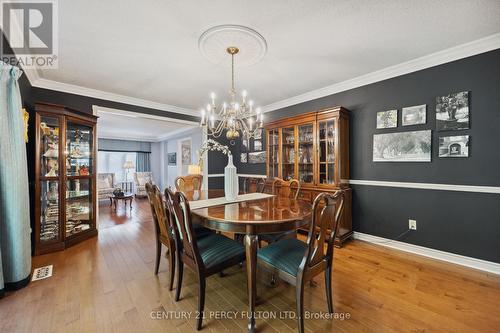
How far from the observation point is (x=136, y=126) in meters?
6.20

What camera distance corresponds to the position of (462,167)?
233 centimetres

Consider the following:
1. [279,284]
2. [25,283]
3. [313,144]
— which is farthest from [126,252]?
[313,144]

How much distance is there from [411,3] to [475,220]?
234cm

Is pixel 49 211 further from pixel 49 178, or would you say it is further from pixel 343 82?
pixel 343 82

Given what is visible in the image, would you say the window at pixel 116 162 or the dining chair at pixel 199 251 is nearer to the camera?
the dining chair at pixel 199 251

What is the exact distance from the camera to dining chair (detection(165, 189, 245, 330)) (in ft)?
4.82

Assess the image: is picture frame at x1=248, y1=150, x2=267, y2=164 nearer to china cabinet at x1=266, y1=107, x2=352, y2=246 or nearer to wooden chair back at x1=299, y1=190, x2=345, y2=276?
china cabinet at x1=266, y1=107, x2=352, y2=246

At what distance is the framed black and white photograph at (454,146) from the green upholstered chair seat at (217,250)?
8.57ft

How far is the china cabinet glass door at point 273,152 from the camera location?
154 inches

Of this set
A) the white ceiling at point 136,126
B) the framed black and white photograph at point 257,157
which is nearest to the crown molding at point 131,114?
the white ceiling at point 136,126

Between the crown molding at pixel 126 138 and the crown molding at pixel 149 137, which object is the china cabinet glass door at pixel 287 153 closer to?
the crown molding at pixel 149 137

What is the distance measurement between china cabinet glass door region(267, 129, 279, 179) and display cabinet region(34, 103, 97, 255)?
3.05 meters

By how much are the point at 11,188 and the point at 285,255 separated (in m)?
2.57

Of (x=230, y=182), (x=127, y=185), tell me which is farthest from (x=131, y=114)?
(x=127, y=185)
